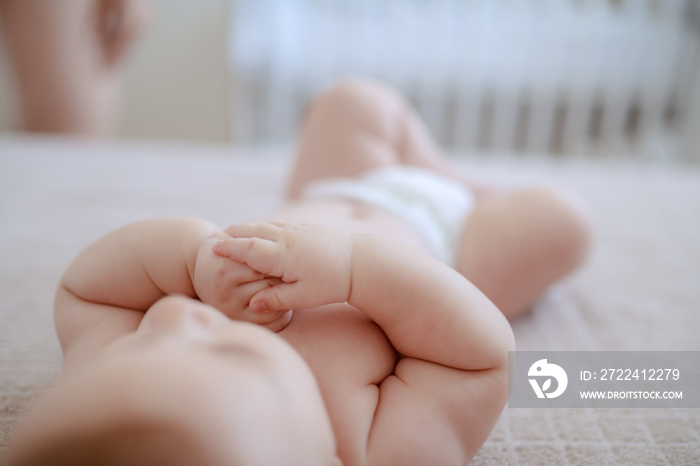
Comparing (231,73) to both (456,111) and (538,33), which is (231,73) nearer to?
(456,111)

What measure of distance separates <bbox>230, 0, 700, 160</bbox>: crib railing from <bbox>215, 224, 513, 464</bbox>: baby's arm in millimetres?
2094

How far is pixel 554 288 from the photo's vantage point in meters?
0.95

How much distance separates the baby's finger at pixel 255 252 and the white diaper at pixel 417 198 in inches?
16.5

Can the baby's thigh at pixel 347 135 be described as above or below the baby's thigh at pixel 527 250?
above

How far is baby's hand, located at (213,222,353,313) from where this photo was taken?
49 cm

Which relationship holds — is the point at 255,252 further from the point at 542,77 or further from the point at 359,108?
the point at 542,77

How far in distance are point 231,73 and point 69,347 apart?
2.31 meters


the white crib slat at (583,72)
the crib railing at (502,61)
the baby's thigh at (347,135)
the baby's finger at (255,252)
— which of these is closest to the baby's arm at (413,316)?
the baby's finger at (255,252)

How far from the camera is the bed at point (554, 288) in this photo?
59cm

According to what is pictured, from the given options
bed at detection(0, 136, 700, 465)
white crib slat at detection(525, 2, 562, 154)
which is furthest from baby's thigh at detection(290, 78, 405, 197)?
white crib slat at detection(525, 2, 562, 154)

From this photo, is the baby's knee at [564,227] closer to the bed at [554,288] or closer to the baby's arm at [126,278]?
the bed at [554,288]

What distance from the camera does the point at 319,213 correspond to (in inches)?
30.8

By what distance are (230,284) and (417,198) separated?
0.51 meters

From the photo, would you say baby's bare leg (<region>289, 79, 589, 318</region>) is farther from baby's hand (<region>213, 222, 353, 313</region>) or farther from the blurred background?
the blurred background
